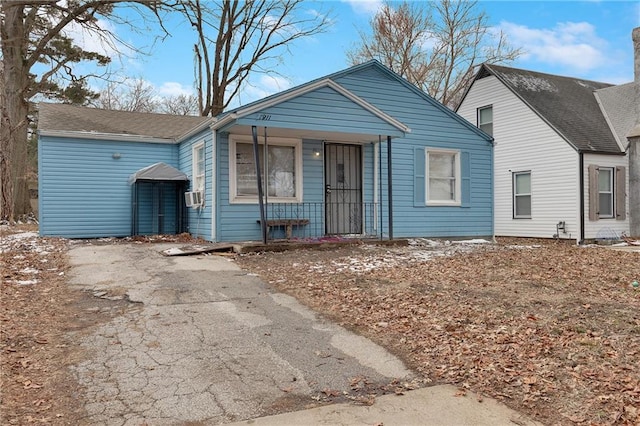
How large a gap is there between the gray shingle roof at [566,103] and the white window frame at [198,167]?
36.5ft

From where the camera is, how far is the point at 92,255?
8625 millimetres

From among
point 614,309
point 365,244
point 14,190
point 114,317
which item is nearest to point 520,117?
point 365,244

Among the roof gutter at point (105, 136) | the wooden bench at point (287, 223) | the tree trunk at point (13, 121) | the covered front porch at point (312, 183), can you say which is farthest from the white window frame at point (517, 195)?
the tree trunk at point (13, 121)

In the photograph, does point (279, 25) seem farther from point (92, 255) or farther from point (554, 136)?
point (92, 255)

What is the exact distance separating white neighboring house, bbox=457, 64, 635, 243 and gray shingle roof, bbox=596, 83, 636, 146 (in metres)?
0.04

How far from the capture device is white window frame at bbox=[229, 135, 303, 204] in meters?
9.93

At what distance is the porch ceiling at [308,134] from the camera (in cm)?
970

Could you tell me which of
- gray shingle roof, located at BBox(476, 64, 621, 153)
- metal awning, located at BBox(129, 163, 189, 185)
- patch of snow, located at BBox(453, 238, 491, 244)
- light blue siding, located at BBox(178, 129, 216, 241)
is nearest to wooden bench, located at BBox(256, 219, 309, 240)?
light blue siding, located at BBox(178, 129, 216, 241)

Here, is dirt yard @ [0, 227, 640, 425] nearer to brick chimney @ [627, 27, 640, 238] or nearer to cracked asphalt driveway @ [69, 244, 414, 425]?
cracked asphalt driveway @ [69, 244, 414, 425]

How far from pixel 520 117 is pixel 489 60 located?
9373 millimetres

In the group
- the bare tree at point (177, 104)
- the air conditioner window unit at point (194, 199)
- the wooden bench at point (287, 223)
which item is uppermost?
the bare tree at point (177, 104)

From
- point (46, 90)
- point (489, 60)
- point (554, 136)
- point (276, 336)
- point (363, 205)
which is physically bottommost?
point (276, 336)

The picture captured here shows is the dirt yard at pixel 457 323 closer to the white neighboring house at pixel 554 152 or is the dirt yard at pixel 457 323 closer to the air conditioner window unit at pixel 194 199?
the air conditioner window unit at pixel 194 199

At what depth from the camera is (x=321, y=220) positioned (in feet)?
36.2
